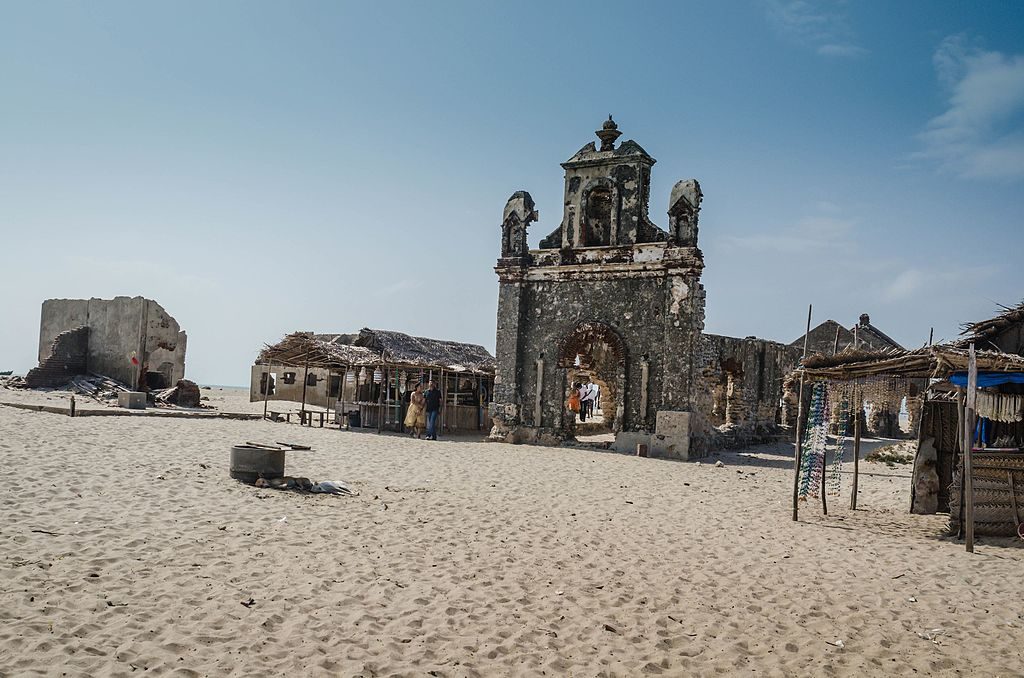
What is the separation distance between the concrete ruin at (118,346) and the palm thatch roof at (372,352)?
4.42 m

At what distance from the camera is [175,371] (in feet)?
97.7

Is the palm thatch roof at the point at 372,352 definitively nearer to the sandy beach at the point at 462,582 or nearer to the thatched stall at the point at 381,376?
the thatched stall at the point at 381,376

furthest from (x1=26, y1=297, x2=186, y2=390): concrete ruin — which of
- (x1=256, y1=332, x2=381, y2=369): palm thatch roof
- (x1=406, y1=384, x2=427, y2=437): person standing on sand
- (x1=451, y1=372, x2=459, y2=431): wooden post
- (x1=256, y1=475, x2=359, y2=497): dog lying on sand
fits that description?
(x1=256, y1=475, x2=359, y2=497): dog lying on sand

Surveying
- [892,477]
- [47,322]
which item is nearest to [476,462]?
[892,477]

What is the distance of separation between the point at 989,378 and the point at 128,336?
91.7 ft

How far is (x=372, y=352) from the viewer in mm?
26672

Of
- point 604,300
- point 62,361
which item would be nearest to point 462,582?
A: point 604,300

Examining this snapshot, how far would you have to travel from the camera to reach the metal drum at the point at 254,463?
10641 mm

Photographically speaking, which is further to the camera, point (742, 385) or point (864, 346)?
point (864, 346)

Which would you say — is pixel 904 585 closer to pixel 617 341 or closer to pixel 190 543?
pixel 190 543

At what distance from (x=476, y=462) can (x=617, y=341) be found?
632 centimetres

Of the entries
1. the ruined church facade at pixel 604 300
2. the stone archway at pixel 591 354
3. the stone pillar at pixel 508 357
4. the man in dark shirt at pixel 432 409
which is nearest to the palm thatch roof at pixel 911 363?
the ruined church facade at pixel 604 300

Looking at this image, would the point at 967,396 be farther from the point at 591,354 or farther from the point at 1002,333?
the point at 591,354

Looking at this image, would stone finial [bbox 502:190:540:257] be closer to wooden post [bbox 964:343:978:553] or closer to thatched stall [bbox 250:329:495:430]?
thatched stall [bbox 250:329:495:430]
